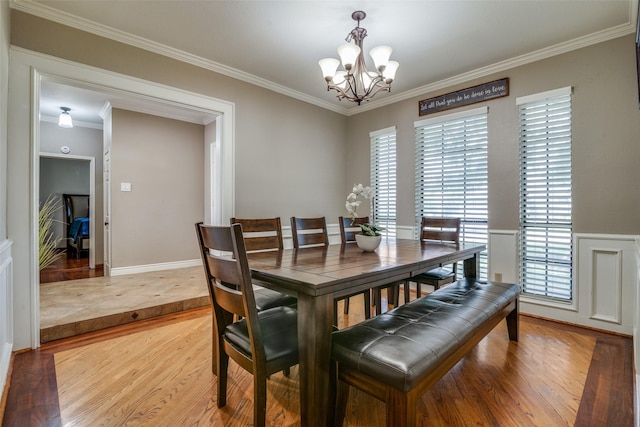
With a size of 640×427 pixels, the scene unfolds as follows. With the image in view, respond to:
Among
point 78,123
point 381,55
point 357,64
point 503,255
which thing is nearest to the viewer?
point 381,55

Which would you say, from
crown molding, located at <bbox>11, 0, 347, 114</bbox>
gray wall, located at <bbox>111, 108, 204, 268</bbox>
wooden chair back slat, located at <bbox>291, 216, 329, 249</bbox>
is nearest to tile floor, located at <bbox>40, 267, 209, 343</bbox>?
gray wall, located at <bbox>111, 108, 204, 268</bbox>

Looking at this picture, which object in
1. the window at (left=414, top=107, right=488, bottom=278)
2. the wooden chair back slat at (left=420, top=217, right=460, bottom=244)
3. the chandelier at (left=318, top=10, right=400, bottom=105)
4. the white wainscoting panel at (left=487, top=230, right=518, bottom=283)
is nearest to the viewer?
Answer: the chandelier at (left=318, top=10, right=400, bottom=105)

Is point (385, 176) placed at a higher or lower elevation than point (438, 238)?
higher

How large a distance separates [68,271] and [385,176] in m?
4.95

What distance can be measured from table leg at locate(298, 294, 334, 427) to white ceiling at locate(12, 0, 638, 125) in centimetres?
211

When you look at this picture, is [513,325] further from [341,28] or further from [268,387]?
[341,28]

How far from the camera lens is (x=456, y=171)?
11.6ft

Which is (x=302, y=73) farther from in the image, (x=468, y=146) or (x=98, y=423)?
(x=98, y=423)

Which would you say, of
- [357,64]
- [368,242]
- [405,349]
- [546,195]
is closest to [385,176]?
[546,195]

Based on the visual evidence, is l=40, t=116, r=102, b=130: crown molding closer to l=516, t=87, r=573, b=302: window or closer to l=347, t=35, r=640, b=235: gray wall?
l=347, t=35, r=640, b=235: gray wall

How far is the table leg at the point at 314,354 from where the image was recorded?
125 centimetres

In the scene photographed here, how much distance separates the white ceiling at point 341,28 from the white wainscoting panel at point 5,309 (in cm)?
182

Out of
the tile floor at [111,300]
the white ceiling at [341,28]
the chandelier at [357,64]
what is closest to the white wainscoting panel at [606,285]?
the white ceiling at [341,28]

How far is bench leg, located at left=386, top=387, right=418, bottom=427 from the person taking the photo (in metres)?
1.13
